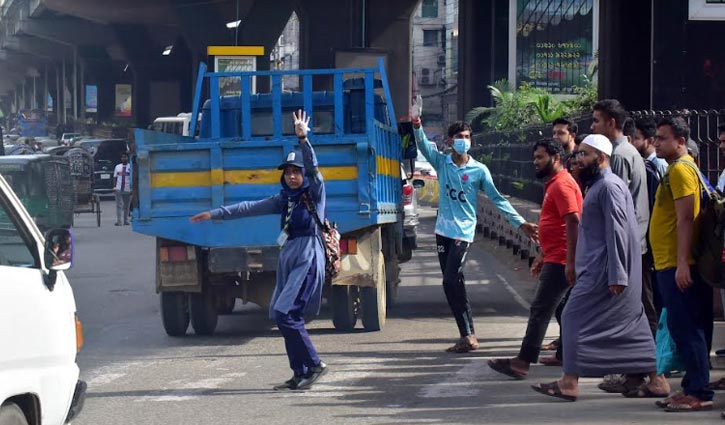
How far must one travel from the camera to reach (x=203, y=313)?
12898 mm

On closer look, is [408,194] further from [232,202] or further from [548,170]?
[548,170]

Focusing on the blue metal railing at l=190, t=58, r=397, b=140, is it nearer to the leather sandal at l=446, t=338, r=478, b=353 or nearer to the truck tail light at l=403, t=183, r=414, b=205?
the leather sandal at l=446, t=338, r=478, b=353

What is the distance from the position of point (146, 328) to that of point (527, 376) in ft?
16.8

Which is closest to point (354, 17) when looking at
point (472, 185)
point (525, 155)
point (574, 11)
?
point (574, 11)

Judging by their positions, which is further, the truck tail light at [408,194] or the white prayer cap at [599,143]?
the truck tail light at [408,194]

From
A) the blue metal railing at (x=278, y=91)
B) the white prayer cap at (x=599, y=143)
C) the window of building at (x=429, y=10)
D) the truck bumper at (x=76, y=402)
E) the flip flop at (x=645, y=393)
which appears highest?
the window of building at (x=429, y=10)

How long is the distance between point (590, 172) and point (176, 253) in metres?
5.16

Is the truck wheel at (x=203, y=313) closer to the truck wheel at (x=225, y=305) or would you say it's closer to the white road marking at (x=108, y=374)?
the truck wheel at (x=225, y=305)

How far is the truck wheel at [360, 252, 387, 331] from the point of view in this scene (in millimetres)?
12789

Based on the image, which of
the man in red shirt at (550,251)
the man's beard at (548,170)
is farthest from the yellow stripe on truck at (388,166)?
the man in red shirt at (550,251)

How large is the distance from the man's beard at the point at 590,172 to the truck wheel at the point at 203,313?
5.21 meters

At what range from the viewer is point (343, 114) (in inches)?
565

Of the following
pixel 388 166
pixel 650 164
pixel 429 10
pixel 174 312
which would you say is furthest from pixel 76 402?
pixel 429 10

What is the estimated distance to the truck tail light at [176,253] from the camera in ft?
41.0
